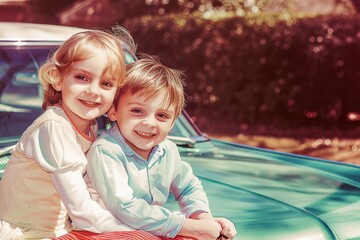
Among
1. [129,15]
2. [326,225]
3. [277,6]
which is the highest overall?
[277,6]

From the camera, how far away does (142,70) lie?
2.31 metres

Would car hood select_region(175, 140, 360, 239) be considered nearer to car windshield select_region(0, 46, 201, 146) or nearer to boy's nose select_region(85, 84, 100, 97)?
car windshield select_region(0, 46, 201, 146)

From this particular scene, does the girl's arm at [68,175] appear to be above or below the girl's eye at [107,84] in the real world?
below

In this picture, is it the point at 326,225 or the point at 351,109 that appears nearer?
the point at 326,225

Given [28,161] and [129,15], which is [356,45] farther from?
[28,161]

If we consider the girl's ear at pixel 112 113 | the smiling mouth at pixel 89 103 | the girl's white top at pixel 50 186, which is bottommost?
the girl's white top at pixel 50 186

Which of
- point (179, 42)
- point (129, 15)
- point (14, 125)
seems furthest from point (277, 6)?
point (14, 125)

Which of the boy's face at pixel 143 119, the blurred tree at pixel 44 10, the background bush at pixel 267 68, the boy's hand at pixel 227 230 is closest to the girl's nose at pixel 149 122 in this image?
the boy's face at pixel 143 119

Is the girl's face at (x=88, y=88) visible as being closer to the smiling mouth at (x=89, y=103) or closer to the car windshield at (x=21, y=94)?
the smiling mouth at (x=89, y=103)

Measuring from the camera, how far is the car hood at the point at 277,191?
2447 mm

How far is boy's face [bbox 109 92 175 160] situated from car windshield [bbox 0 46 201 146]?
99 centimetres

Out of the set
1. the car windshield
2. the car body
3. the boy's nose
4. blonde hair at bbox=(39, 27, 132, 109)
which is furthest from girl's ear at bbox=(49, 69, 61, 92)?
the car windshield

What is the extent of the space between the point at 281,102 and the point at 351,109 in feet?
3.08

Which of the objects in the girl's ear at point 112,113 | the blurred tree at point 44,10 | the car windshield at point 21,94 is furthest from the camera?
the blurred tree at point 44,10
